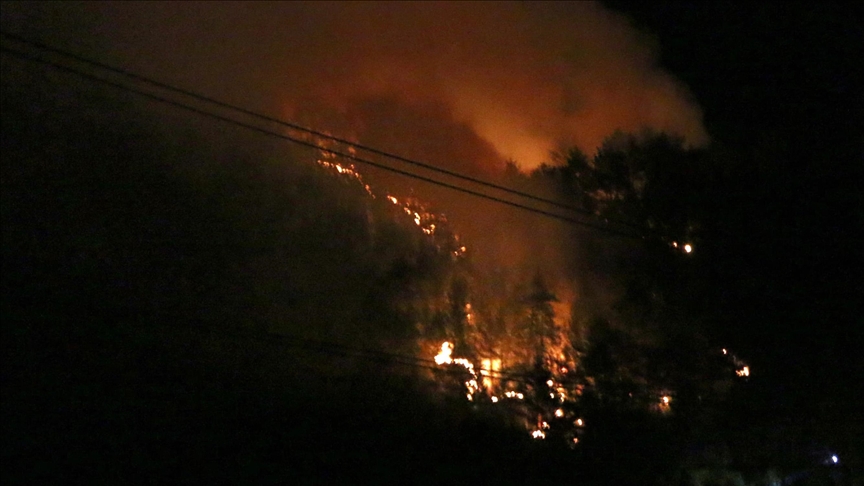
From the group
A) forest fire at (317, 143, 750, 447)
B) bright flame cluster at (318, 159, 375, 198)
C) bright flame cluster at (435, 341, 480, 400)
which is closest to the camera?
forest fire at (317, 143, 750, 447)

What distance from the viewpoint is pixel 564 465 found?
1354 cm

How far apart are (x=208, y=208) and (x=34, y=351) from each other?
22.5ft

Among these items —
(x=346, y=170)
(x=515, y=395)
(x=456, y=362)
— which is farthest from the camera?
(x=346, y=170)

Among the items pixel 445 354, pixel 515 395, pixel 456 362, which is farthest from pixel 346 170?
pixel 515 395

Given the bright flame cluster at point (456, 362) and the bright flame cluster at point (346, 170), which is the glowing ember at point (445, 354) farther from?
the bright flame cluster at point (346, 170)

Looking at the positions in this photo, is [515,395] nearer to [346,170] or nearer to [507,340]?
[507,340]

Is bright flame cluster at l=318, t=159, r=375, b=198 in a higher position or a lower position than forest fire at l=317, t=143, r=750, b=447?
Answer: higher

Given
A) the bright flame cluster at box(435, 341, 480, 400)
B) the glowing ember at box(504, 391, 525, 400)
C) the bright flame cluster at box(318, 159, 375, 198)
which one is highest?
the bright flame cluster at box(318, 159, 375, 198)

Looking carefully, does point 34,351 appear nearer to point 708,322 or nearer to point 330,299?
point 330,299

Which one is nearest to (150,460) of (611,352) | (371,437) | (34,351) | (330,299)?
(34,351)

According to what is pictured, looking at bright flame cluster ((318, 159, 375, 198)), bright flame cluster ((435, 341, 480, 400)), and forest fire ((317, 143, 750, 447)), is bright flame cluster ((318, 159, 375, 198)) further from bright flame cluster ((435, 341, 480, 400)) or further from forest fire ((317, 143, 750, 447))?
bright flame cluster ((435, 341, 480, 400))

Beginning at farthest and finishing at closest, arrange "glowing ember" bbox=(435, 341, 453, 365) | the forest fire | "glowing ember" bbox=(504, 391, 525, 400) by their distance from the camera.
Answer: "glowing ember" bbox=(435, 341, 453, 365), "glowing ember" bbox=(504, 391, 525, 400), the forest fire

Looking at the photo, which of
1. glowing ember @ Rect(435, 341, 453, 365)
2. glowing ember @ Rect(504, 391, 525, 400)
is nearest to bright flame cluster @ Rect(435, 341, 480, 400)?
glowing ember @ Rect(435, 341, 453, 365)

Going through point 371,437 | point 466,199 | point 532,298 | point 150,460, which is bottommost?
point 150,460
